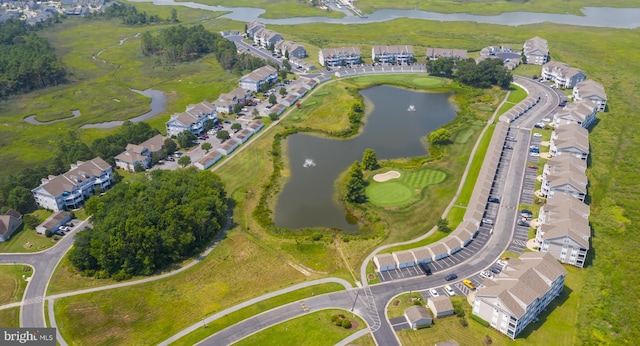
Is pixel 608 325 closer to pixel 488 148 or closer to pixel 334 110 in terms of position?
pixel 488 148

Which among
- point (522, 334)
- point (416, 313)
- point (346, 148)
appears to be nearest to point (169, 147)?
point (346, 148)

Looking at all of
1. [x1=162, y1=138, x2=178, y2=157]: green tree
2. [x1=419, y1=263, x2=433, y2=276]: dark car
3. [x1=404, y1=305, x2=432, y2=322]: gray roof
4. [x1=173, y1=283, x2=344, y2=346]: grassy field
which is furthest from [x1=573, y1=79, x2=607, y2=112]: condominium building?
[x1=162, y1=138, x2=178, y2=157]: green tree

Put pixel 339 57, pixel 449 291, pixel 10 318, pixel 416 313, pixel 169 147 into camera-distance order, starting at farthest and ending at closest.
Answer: pixel 339 57 → pixel 169 147 → pixel 449 291 → pixel 10 318 → pixel 416 313

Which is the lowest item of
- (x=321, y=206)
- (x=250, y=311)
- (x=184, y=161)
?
(x=250, y=311)

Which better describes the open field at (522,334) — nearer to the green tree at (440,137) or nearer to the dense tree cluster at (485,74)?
the green tree at (440,137)

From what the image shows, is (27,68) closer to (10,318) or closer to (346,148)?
(346,148)

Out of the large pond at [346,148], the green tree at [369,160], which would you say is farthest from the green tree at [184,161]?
the green tree at [369,160]
